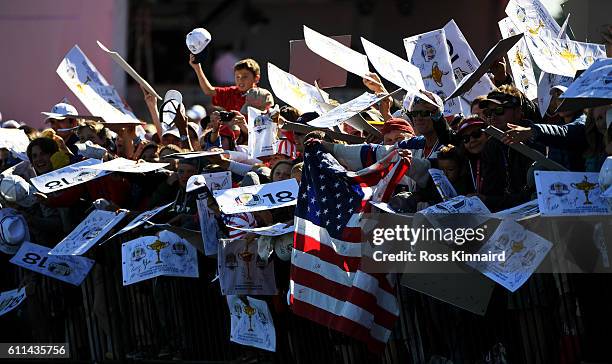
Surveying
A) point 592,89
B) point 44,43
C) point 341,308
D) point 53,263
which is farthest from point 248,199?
point 44,43

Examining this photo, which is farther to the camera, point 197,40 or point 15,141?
point 15,141

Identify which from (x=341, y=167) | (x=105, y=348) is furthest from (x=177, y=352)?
(x=341, y=167)

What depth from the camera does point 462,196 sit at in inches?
362

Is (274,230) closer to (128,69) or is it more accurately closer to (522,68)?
(522,68)

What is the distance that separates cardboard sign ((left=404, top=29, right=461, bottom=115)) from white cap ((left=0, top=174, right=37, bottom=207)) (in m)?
3.30

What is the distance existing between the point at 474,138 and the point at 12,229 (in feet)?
13.8

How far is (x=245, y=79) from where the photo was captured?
12.6m

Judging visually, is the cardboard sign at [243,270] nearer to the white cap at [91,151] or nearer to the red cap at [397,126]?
the red cap at [397,126]

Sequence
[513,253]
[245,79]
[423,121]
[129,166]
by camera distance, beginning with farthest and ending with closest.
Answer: [245,79]
[129,166]
[423,121]
[513,253]

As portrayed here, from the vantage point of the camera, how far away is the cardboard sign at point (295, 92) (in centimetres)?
1130

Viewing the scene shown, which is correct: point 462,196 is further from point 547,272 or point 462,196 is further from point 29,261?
point 29,261

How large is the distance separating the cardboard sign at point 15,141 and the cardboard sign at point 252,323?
3431mm

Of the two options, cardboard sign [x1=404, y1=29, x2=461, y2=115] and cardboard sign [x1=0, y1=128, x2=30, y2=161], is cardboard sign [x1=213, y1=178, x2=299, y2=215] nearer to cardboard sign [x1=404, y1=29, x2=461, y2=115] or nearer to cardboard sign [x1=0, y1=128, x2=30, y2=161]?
cardboard sign [x1=404, y1=29, x2=461, y2=115]

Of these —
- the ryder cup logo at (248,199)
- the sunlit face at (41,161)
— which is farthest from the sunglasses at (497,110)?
the sunlit face at (41,161)
